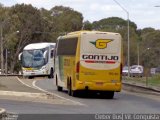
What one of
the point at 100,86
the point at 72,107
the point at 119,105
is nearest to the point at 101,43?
the point at 100,86

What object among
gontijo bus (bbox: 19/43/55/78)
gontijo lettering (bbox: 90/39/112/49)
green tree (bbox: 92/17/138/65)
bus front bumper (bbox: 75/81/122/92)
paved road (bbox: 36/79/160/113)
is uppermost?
green tree (bbox: 92/17/138/65)

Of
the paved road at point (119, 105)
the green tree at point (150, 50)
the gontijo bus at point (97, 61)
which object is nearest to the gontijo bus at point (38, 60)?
the paved road at point (119, 105)

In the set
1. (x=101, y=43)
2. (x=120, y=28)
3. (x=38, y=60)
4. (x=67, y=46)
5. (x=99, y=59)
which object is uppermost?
(x=120, y=28)

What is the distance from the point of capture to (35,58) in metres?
59.5

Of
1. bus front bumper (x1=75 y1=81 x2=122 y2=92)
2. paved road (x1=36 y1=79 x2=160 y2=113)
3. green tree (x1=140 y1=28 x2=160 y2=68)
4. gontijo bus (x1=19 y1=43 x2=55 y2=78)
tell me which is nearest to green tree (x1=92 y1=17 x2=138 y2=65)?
green tree (x1=140 y1=28 x2=160 y2=68)

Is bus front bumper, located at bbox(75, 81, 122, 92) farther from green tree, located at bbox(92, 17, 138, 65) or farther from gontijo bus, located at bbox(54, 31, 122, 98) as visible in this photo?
green tree, located at bbox(92, 17, 138, 65)

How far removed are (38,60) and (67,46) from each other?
84.8 ft

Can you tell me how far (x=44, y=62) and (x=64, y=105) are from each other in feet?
110

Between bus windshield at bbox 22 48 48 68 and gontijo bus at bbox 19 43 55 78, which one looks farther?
bus windshield at bbox 22 48 48 68

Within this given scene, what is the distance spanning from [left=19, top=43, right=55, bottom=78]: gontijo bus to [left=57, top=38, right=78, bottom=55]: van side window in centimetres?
2207

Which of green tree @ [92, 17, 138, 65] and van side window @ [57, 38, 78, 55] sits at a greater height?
green tree @ [92, 17, 138, 65]

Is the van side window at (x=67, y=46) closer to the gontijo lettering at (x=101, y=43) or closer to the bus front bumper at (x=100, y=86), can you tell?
the gontijo lettering at (x=101, y=43)

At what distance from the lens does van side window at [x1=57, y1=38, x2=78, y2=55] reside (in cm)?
3189

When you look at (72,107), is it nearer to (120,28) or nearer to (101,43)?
(101,43)
